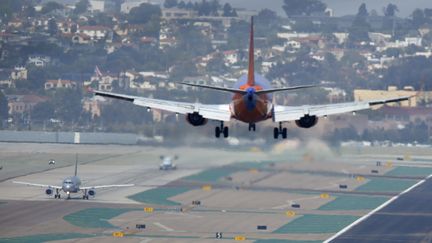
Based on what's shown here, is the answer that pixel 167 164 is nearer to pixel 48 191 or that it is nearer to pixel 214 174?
pixel 214 174

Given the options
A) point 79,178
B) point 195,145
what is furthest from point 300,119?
point 79,178

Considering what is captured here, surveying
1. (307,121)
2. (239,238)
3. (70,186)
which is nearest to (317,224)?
(239,238)

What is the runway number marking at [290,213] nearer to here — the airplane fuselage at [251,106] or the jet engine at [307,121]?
the jet engine at [307,121]

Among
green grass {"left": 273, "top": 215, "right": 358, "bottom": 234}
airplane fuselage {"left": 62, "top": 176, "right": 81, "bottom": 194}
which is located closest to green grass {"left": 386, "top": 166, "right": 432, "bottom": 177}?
green grass {"left": 273, "top": 215, "right": 358, "bottom": 234}

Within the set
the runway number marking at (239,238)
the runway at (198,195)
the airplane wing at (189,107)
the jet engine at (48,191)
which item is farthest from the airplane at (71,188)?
the airplane wing at (189,107)

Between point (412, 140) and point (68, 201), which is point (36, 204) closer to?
point (68, 201)

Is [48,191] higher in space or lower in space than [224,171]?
lower

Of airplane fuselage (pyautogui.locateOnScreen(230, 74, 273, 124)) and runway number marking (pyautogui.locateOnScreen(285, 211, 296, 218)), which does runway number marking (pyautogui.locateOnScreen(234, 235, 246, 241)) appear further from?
airplane fuselage (pyautogui.locateOnScreen(230, 74, 273, 124))
